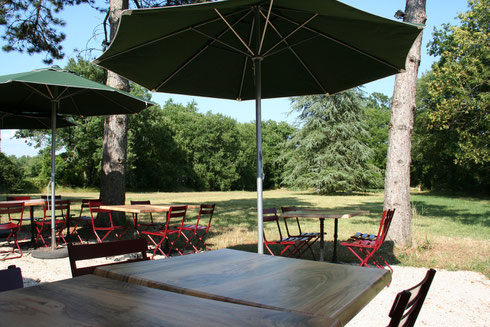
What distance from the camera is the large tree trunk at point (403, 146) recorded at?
6945mm

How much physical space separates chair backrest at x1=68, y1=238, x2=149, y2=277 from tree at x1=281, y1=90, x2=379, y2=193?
28.8m

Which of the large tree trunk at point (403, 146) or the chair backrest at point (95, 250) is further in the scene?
the large tree trunk at point (403, 146)

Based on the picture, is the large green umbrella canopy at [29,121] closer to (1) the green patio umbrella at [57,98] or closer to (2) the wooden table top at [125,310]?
(1) the green patio umbrella at [57,98]

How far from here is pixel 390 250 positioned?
22.2 feet

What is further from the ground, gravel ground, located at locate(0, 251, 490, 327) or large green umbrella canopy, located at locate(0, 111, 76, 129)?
large green umbrella canopy, located at locate(0, 111, 76, 129)

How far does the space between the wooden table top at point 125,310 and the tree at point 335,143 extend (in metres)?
29.6

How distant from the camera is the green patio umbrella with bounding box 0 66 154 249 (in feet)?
19.0

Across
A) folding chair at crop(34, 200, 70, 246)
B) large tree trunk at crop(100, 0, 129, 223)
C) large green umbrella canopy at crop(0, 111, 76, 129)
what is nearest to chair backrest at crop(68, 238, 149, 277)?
folding chair at crop(34, 200, 70, 246)

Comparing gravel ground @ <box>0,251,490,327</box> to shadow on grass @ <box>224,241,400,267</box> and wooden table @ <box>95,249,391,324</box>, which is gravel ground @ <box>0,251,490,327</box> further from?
wooden table @ <box>95,249,391,324</box>

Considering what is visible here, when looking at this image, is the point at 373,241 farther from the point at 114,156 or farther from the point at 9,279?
the point at 114,156

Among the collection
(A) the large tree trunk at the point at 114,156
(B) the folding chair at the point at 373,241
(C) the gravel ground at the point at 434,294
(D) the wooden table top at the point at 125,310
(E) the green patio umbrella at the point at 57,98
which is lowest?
(C) the gravel ground at the point at 434,294

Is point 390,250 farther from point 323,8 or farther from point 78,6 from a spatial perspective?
point 78,6

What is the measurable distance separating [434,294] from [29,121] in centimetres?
932

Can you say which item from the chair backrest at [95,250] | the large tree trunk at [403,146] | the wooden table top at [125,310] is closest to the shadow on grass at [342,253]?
the large tree trunk at [403,146]
